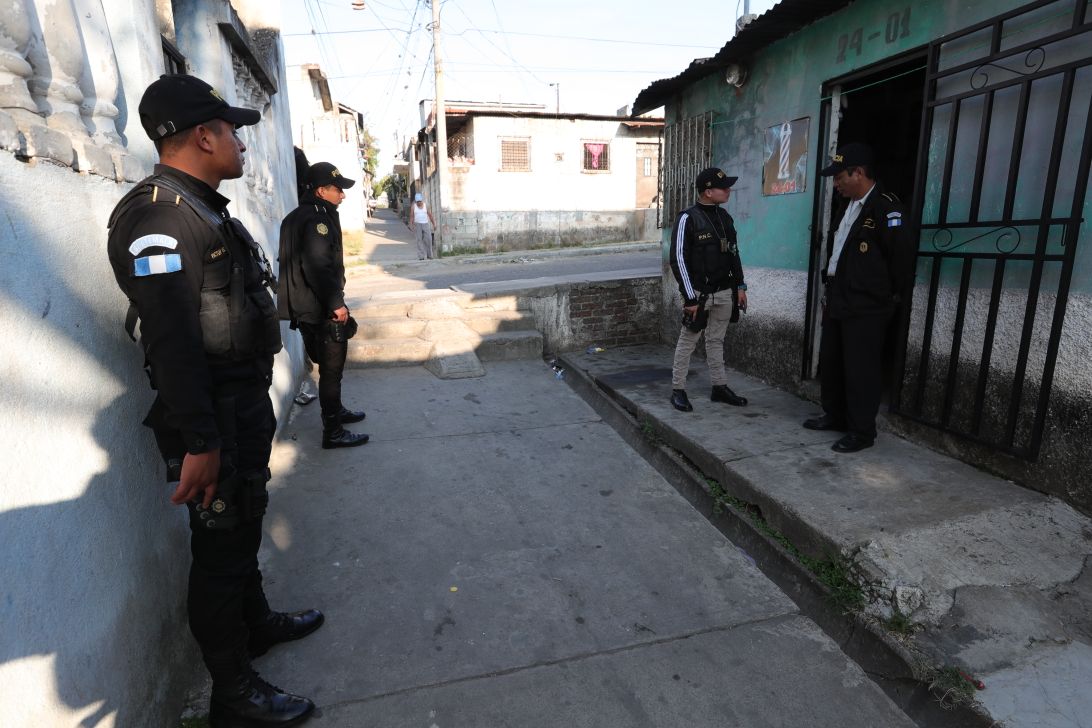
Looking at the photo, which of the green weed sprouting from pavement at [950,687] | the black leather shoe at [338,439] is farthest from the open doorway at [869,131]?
the black leather shoe at [338,439]

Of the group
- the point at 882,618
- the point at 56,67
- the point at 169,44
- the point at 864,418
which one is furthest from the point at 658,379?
the point at 56,67

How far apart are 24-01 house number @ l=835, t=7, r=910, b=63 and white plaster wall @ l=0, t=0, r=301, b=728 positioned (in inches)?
165

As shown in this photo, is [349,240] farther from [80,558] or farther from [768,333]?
[80,558]

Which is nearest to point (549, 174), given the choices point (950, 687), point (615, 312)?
point (615, 312)

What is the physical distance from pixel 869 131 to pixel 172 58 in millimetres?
5644

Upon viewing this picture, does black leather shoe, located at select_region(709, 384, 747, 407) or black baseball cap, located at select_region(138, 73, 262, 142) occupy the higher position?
black baseball cap, located at select_region(138, 73, 262, 142)

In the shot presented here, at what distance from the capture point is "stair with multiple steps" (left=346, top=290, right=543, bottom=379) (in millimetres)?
6469

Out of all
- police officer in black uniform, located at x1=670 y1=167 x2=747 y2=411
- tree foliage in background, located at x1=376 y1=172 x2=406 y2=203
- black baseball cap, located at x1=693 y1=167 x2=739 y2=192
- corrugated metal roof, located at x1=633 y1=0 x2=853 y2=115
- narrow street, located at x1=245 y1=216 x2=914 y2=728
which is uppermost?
tree foliage in background, located at x1=376 y1=172 x2=406 y2=203

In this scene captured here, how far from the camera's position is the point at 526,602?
109 inches

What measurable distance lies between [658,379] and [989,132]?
3.09m

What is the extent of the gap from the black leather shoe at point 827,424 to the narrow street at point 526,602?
3.74ft

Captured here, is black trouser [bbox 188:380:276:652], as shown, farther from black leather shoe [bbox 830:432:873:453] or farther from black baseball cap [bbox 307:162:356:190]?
black leather shoe [bbox 830:432:873:453]

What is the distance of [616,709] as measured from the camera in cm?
216

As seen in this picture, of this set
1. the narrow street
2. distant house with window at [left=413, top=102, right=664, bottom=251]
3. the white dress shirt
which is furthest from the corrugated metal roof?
distant house with window at [left=413, top=102, right=664, bottom=251]
